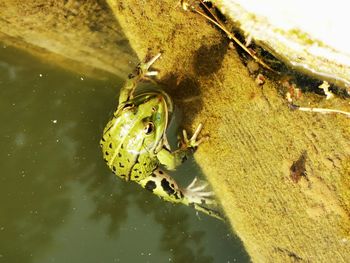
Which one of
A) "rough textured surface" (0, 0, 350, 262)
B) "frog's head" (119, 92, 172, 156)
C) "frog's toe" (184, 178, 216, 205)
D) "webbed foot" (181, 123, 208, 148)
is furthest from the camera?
"frog's toe" (184, 178, 216, 205)

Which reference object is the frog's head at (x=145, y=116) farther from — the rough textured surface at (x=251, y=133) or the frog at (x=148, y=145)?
the rough textured surface at (x=251, y=133)

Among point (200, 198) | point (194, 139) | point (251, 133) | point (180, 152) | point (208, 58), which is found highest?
point (208, 58)

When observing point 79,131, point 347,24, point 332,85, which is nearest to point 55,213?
point 79,131

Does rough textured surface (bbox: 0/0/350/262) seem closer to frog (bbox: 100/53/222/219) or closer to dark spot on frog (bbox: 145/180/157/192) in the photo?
frog (bbox: 100/53/222/219)

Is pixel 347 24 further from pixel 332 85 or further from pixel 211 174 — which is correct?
pixel 211 174

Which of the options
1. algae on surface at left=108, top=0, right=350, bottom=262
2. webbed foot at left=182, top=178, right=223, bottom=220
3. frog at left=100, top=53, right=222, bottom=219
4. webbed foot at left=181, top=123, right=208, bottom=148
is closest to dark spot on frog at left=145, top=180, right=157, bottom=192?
frog at left=100, top=53, right=222, bottom=219

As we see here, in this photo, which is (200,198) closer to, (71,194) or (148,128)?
(148,128)

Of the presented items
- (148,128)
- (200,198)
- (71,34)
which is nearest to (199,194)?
(200,198)
